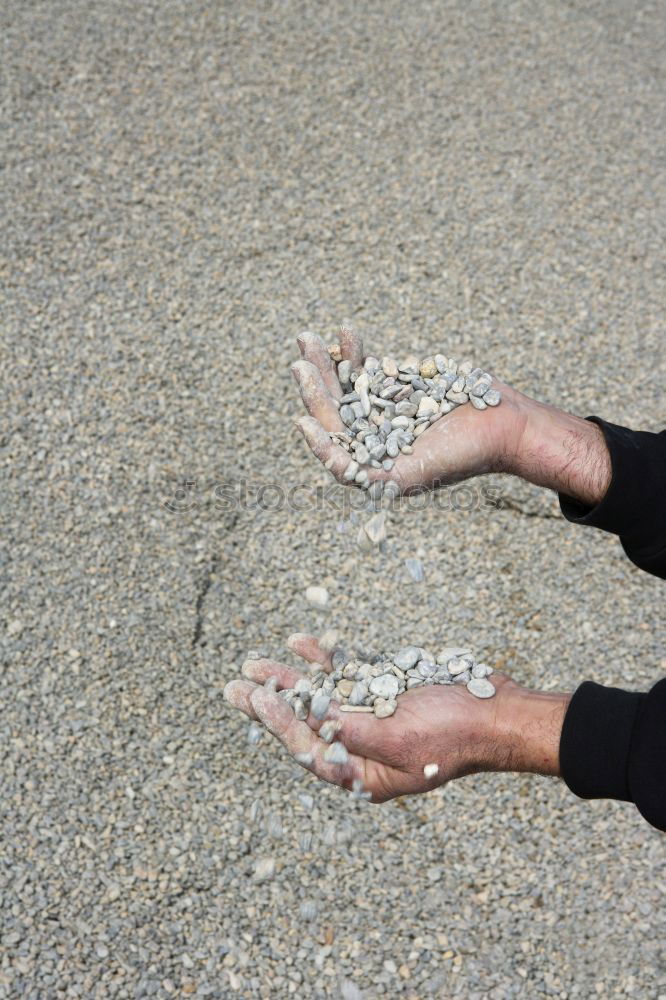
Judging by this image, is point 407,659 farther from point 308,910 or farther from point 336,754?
point 308,910

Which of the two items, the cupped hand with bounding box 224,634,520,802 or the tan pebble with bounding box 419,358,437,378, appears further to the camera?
the tan pebble with bounding box 419,358,437,378

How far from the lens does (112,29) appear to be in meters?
3.76

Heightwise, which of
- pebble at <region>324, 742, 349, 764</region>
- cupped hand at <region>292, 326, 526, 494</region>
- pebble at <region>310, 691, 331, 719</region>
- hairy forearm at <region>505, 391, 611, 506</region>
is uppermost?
cupped hand at <region>292, 326, 526, 494</region>

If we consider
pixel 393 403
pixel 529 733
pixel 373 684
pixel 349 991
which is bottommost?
pixel 349 991

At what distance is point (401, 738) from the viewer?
162cm

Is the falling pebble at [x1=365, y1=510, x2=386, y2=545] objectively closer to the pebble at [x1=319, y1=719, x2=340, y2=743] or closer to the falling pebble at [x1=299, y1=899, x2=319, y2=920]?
the pebble at [x1=319, y1=719, x2=340, y2=743]

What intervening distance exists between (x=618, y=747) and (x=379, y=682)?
1.47 feet

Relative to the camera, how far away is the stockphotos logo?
266 cm

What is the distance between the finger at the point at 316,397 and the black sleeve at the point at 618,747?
27.6 inches

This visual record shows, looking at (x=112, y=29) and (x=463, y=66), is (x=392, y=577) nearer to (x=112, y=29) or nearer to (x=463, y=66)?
(x=463, y=66)

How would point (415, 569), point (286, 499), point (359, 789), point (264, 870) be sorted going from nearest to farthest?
point (359, 789)
point (264, 870)
point (415, 569)
point (286, 499)

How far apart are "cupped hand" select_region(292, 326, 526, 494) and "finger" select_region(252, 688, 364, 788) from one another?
0.45 m

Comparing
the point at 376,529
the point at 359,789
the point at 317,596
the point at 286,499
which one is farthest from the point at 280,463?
the point at 359,789

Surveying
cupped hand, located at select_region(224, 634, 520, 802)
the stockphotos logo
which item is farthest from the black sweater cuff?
the stockphotos logo
